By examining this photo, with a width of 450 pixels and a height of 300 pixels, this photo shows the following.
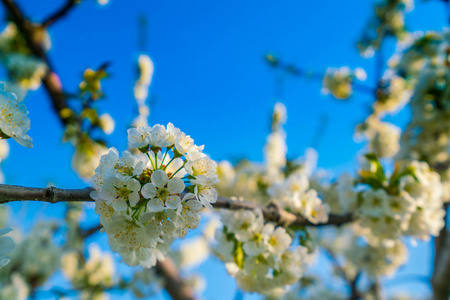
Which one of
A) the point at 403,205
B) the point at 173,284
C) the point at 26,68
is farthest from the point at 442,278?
the point at 26,68

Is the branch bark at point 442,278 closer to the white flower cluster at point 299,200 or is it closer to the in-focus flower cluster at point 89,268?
the white flower cluster at point 299,200

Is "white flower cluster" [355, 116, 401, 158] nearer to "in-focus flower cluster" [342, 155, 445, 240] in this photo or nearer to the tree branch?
"in-focus flower cluster" [342, 155, 445, 240]

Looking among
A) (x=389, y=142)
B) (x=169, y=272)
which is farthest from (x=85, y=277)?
(x=389, y=142)

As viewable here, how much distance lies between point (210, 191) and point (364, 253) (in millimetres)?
3597

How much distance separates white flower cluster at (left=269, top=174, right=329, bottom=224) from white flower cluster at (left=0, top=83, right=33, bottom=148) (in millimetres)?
1231

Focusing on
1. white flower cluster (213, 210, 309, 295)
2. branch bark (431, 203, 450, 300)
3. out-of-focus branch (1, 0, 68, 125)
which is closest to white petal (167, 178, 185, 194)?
white flower cluster (213, 210, 309, 295)

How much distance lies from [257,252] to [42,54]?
3.08 metres

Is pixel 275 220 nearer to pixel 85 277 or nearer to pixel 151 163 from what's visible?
pixel 151 163

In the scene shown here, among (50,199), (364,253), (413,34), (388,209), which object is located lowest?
(50,199)

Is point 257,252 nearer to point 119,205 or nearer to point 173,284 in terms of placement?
point 119,205

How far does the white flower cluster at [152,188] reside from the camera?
0.91 m

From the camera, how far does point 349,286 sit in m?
4.45

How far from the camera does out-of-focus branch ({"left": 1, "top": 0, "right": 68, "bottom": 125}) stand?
117 inches

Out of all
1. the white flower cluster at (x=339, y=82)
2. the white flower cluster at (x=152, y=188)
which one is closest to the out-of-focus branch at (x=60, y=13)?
the white flower cluster at (x=152, y=188)
